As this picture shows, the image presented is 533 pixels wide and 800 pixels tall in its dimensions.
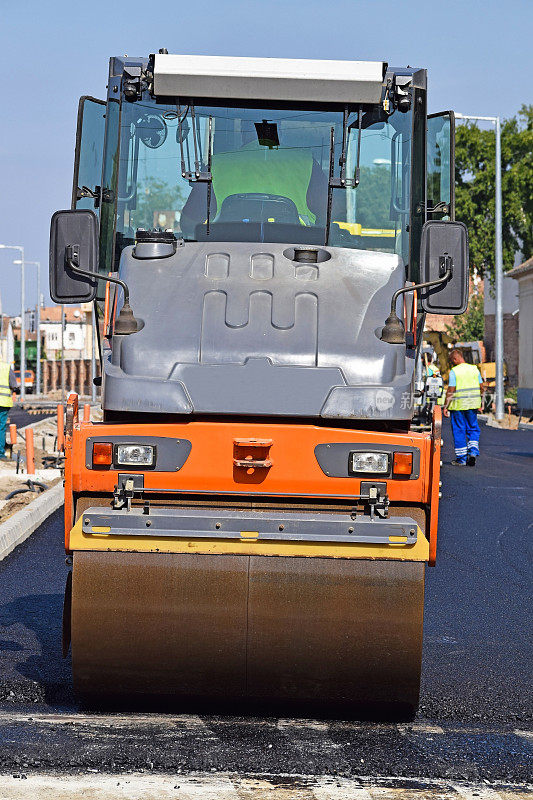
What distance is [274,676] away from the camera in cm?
507

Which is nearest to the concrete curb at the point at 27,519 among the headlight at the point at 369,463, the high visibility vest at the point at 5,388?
the high visibility vest at the point at 5,388

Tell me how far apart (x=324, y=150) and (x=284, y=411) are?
1.93 metres

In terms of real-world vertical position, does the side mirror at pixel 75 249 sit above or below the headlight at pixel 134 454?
above

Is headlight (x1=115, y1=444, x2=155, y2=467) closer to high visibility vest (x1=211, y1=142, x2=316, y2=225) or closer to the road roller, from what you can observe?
the road roller

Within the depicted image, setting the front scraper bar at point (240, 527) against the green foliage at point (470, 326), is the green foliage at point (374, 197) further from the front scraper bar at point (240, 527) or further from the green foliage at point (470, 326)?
the green foliage at point (470, 326)

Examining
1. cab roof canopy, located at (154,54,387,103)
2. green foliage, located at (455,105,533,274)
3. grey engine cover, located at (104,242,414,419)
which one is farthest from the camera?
green foliage, located at (455,105,533,274)

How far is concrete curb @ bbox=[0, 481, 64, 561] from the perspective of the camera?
1052cm

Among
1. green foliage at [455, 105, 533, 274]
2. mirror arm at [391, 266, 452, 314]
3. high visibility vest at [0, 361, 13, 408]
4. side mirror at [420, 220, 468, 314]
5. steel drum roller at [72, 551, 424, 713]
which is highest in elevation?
green foliage at [455, 105, 533, 274]

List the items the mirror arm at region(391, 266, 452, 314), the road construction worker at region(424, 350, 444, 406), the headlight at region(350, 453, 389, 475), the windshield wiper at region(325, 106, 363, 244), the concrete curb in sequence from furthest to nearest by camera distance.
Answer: the road construction worker at region(424, 350, 444, 406), the concrete curb, the windshield wiper at region(325, 106, 363, 244), the mirror arm at region(391, 266, 452, 314), the headlight at region(350, 453, 389, 475)

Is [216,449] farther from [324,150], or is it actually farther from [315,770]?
[324,150]

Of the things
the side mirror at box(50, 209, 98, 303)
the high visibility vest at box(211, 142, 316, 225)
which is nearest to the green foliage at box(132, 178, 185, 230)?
the high visibility vest at box(211, 142, 316, 225)

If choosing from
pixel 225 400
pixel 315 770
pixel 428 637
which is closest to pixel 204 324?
pixel 225 400

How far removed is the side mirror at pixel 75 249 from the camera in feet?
19.2

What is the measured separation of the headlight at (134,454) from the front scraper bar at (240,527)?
0.73 feet
